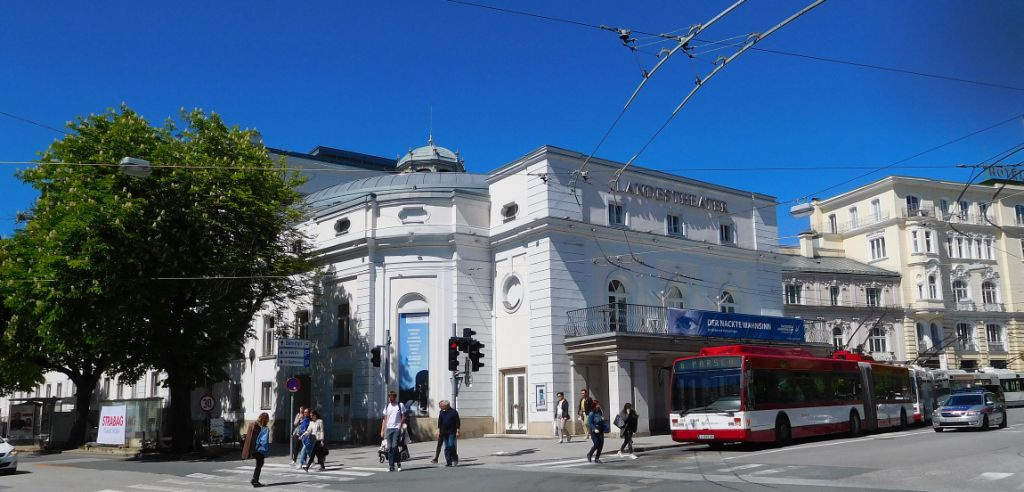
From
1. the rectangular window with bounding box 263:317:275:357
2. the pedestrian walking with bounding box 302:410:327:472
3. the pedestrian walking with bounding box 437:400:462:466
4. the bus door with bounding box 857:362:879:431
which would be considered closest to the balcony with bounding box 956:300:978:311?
the bus door with bounding box 857:362:879:431

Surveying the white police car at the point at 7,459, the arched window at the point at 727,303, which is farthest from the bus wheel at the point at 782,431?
the white police car at the point at 7,459

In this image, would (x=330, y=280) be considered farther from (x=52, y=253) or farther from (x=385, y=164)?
(x=385, y=164)

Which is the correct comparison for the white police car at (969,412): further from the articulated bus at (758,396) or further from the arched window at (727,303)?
the arched window at (727,303)

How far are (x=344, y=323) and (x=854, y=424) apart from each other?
19.9 metres

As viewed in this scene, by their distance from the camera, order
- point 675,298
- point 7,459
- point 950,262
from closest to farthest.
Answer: point 7,459 → point 675,298 → point 950,262

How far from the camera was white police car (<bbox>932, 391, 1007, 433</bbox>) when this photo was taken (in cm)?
2556

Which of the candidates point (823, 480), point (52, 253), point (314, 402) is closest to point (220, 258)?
point (52, 253)

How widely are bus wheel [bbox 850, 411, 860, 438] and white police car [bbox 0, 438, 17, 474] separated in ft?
81.9

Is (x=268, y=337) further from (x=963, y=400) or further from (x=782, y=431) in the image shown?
(x=963, y=400)

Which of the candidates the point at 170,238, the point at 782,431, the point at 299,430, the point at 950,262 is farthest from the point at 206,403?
the point at 950,262

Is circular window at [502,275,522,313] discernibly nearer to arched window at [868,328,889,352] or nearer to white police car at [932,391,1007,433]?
white police car at [932,391,1007,433]

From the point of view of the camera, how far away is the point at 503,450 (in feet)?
78.0

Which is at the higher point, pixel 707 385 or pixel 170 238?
pixel 170 238

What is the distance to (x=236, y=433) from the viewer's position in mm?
37094
